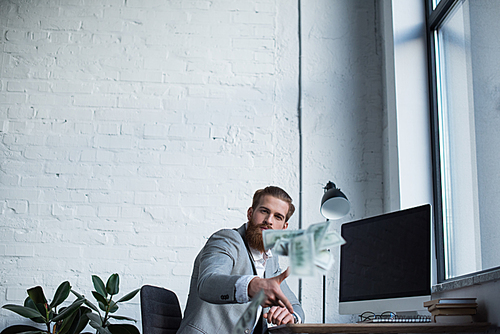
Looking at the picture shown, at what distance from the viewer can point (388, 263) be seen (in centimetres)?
203

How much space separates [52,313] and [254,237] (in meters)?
1.20

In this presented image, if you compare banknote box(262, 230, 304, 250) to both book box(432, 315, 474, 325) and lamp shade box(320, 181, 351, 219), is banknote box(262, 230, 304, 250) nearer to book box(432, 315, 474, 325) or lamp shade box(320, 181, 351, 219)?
book box(432, 315, 474, 325)

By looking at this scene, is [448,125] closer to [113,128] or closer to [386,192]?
[386,192]

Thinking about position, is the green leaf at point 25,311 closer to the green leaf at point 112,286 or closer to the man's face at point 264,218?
the green leaf at point 112,286

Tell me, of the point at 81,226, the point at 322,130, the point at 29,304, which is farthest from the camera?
the point at 322,130

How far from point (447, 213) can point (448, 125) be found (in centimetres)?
47

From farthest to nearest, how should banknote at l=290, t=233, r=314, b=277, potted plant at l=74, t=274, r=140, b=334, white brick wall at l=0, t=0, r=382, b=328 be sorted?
white brick wall at l=0, t=0, r=382, b=328, potted plant at l=74, t=274, r=140, b=334, banknote at l=290, t=233, r=314, b=277

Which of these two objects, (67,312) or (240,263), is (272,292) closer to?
(240,263)

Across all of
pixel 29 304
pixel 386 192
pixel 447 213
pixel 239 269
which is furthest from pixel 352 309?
pixel 29 304

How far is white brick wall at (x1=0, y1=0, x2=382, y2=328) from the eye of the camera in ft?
10.1

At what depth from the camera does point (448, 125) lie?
285 centimetres

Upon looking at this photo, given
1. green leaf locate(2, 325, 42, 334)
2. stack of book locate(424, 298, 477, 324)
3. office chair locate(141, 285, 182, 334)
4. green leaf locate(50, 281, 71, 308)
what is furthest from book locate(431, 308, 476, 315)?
green leaf locate(2, 325, 42, 334)

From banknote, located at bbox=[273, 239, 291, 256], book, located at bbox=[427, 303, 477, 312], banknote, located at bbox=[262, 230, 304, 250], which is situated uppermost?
banknote, located at bbox=[262, 230, 304, 250]

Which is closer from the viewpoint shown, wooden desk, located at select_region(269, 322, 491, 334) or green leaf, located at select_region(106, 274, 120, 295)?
wooden desk, located at select_region(269, 322, 491, 334)
